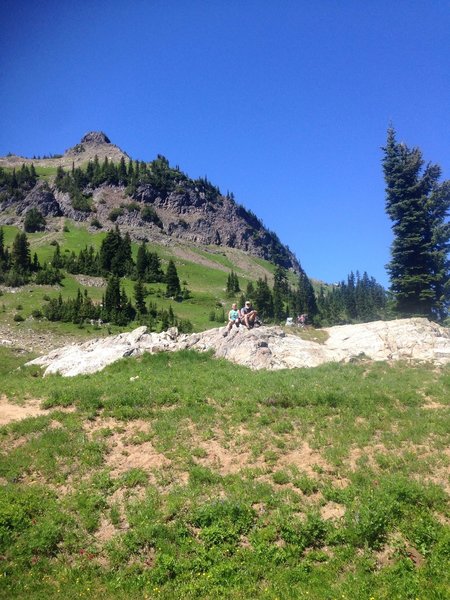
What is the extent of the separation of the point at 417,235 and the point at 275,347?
22.1 m

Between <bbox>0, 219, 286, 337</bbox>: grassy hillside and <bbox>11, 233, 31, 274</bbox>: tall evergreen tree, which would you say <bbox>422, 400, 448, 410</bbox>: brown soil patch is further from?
<bbox>11, 233, 31, 274</bbox>: tall evergreen tree

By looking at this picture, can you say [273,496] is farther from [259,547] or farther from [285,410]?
[285,410]

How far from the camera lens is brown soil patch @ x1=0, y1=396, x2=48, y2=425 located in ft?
60.4

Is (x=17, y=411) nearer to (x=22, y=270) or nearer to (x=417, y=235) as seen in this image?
(x=417, y=235)

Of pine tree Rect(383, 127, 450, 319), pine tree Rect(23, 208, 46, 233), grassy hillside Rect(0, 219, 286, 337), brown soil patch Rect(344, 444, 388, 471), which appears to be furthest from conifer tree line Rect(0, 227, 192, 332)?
pine tree Rect(23, 208, 46, 233)

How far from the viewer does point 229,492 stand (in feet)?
42.9

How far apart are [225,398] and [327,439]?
5.35 m

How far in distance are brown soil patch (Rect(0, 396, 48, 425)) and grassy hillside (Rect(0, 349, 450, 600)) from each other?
22cm

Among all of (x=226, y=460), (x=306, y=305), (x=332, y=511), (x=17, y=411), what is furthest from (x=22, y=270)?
(x=332, y=511)

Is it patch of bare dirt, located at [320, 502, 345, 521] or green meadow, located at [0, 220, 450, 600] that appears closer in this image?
green meadow, located at [0, 220, 450, 600]

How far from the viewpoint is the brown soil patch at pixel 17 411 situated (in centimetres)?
1841

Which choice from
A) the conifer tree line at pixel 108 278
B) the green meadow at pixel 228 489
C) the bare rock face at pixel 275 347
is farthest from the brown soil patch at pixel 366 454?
the conifer tree line at pixel 108 278

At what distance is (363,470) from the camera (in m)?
13.9

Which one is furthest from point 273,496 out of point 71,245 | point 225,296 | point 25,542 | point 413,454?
point 71,245
